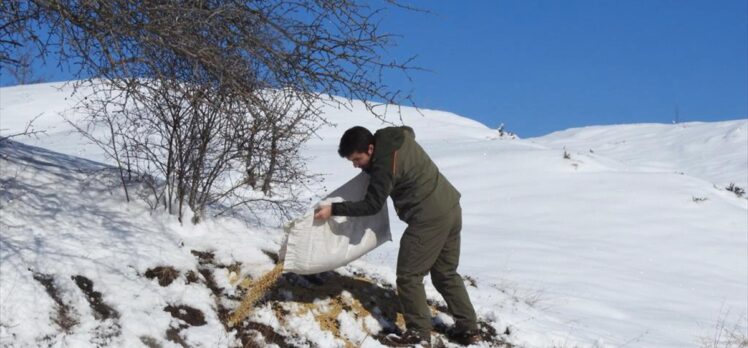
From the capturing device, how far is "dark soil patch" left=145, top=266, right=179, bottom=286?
19.7ft

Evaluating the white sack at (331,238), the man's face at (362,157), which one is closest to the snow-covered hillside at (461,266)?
the white sack at (331,238)

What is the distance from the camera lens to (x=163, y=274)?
6.02 metres

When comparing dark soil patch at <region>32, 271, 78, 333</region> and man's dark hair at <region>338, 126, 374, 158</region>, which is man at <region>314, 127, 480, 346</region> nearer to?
man's dark hair at <region>338, 126, 374, 158</region>

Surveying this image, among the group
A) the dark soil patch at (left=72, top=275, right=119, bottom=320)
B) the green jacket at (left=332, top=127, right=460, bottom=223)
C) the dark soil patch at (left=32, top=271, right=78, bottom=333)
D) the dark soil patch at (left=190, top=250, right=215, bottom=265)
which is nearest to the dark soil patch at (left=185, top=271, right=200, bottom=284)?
the dark soil patch at (left=190, top=250, right=215, bottom=265)

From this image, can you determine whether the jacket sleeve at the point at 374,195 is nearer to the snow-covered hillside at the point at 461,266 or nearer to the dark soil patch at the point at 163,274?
the snow-covered hillside at the point at 461,266

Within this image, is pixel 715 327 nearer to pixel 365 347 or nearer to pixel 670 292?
pixel 670 292

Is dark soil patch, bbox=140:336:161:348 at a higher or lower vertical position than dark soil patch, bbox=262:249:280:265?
lower

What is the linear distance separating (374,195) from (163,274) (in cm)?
162

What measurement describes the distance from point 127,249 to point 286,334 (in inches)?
52.7

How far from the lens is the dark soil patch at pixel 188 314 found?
5672mm

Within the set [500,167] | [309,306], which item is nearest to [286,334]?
[309,306]

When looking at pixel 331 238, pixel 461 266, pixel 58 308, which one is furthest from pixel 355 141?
pixel 461 266

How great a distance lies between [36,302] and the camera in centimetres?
521

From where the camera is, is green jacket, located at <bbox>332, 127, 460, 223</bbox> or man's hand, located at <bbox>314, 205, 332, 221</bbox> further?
man's hand, located at <bbox>314, 205, 332, 221</bbox>
